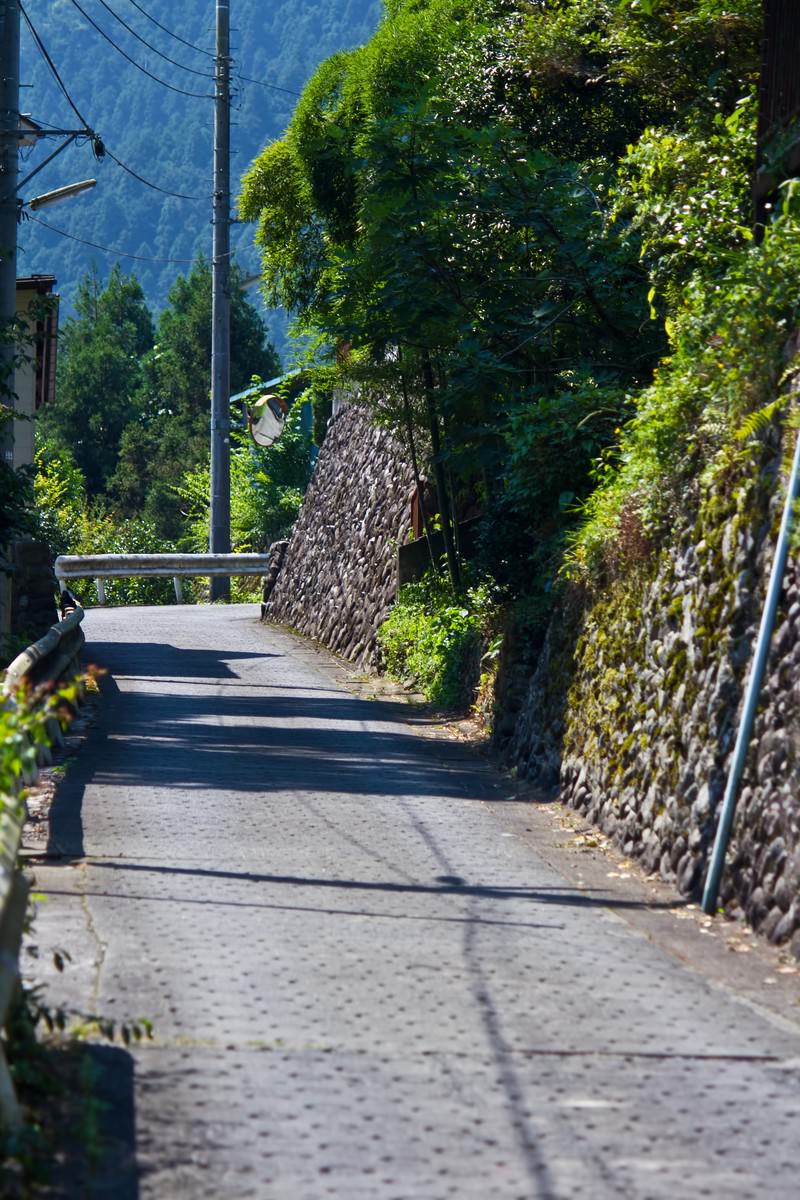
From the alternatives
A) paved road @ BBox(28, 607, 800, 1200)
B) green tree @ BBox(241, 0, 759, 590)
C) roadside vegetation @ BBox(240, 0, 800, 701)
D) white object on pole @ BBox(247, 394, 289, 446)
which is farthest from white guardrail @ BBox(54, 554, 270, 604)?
paved road @ BBox(28, 607, 800, 1200)

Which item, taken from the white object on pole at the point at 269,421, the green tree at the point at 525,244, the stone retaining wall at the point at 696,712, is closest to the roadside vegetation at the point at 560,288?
the green tree at the point at 525,244

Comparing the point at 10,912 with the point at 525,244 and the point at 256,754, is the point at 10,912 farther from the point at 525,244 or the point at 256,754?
the point at 525,244

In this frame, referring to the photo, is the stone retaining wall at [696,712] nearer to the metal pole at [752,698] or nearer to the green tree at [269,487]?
the metal pole at [752,698]

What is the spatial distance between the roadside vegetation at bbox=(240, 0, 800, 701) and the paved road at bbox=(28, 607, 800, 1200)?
3.38 metres

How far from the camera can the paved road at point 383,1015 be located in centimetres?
511

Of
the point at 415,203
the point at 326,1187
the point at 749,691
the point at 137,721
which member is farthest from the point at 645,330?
the point at 326,1187

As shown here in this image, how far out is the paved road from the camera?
511 centimetres

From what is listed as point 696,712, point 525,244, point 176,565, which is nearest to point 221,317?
point 176,565

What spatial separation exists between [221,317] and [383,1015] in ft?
98.5

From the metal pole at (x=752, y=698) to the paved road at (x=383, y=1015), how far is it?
65 cm

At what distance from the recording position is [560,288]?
1803cm

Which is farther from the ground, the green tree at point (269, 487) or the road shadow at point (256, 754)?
the green tree at point (269, 487)

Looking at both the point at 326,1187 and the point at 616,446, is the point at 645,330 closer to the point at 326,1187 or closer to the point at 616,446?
the point at 616,446

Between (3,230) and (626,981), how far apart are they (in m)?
13.3
